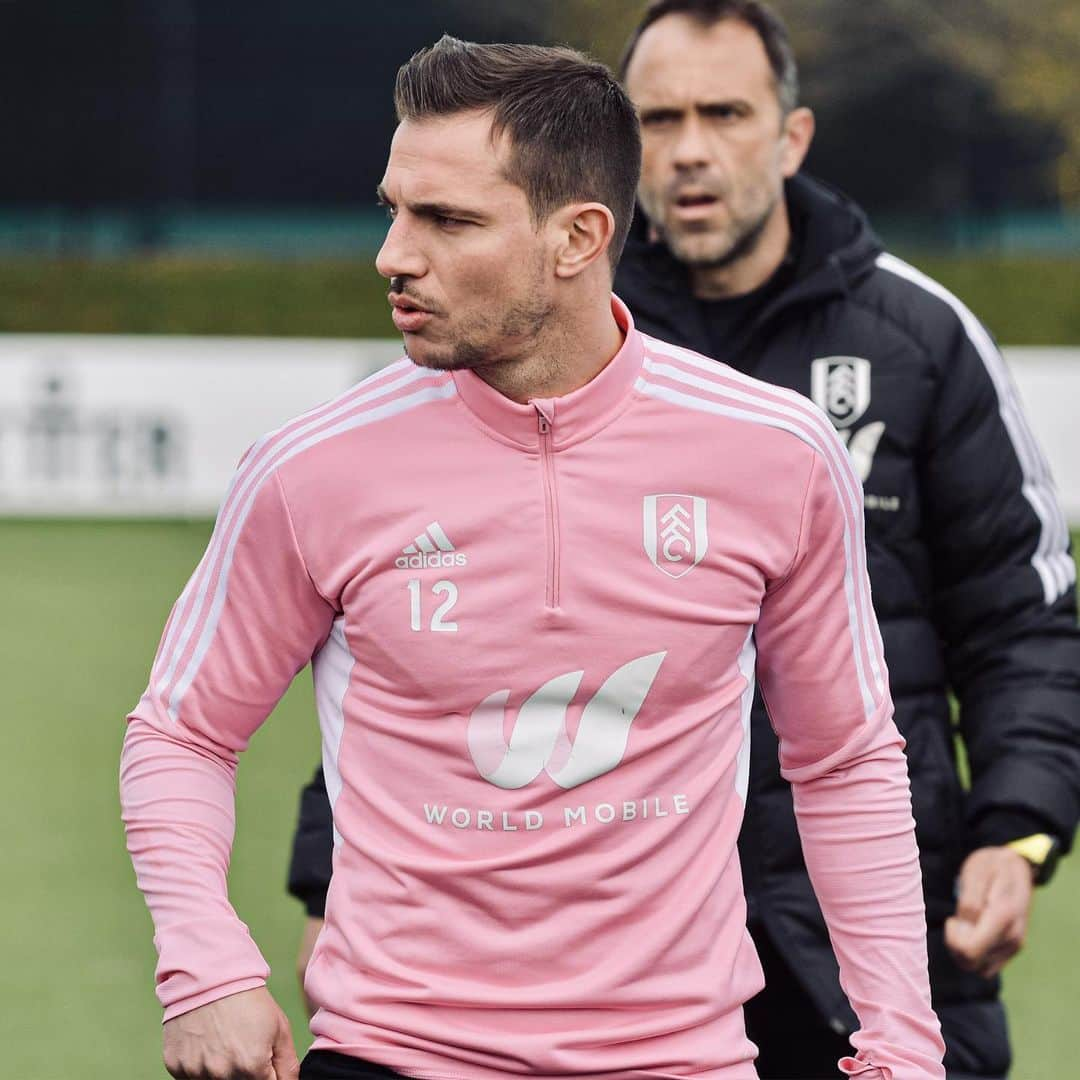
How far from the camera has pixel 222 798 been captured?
2752 mm

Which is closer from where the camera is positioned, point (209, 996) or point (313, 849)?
point (209, 996)

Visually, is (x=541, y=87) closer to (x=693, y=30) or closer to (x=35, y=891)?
(x=693, y=30)

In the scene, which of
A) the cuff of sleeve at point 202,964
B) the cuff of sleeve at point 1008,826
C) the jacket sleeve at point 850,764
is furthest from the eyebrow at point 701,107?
the cuff of sleeve at point 202,964

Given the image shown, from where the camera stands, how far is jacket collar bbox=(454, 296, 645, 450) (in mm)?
2713

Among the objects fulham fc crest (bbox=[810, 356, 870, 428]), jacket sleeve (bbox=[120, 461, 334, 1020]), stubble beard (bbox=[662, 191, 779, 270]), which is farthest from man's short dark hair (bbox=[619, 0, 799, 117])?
jacket sleeve (bbox=[120, 461, 334, 1020])

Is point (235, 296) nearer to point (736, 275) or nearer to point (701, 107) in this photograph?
point (701, 107)

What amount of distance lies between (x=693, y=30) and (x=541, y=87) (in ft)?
5.28

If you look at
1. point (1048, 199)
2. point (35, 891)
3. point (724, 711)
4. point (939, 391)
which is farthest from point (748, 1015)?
point (1048, 199)

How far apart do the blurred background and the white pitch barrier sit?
0.7 inches

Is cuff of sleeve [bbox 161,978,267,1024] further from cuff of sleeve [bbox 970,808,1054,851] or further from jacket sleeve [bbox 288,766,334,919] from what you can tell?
cuff of sleeve [bbox 970,808,1054,851]

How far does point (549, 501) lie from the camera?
269 cm

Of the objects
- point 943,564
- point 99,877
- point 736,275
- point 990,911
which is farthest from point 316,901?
point 99,877

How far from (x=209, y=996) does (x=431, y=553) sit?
567 mm

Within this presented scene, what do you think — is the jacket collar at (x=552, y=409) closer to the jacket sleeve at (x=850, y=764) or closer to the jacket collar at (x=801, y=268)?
the jacket sleeve at (x=850, y=764)
